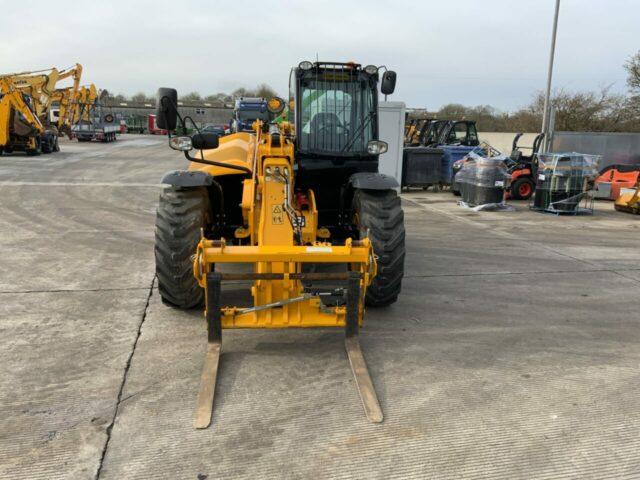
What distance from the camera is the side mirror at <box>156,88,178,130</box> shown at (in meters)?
3.82

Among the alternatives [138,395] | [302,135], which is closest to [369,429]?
[138,395]

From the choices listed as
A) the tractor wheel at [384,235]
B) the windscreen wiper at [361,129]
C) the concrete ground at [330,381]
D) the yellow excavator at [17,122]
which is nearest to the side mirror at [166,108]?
the concrete ground at [330,381]

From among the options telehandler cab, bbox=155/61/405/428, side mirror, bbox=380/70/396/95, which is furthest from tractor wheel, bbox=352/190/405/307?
side mirror, bbox=380/70/396/95

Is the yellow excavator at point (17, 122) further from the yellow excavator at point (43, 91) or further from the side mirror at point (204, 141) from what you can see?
the side mirror at point (204, 141)

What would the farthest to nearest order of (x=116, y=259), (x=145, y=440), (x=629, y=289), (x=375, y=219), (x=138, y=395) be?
1. (x=116, y=259)
2. (x=629, y=289)
3. (x=375, y=219)
4. (x=138, y=395)
5. (x=145, y=440)

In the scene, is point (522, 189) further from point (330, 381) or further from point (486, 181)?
point (330, 381)

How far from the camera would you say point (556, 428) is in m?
3.29

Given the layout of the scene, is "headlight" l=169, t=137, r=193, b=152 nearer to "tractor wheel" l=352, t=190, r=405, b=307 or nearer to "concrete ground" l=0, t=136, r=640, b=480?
"concrete ground" l=0, t=136, r=640, b=480

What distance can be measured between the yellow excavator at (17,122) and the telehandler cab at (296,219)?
18585 millimetres

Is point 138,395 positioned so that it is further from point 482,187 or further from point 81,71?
point 81,71

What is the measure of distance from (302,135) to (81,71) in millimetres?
27040

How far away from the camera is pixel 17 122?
21.8 m

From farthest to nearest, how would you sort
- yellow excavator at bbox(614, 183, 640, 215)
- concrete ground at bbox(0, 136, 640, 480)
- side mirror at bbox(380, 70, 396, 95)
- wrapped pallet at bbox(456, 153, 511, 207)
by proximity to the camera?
wrapped pallet at bbox(456, 153, 511, 207), yellow excavator at bbox(614, 183, 640, 215), side mirror at bbox(380, 70, 396, 95), concrete ground at bbox(0, 136, 640, 480)

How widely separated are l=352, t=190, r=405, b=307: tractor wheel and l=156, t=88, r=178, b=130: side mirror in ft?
6.28
